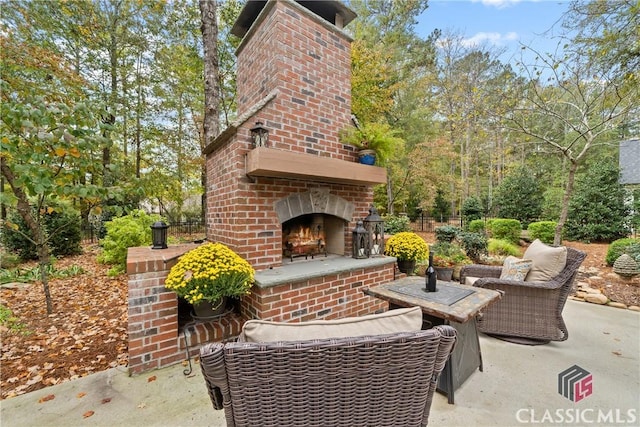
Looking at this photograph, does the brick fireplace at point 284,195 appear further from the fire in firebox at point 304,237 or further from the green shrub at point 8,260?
the green shrub at point 8,260

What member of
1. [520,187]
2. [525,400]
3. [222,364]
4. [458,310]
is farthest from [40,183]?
[520,187]

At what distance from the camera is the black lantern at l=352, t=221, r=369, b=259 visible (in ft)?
11.3

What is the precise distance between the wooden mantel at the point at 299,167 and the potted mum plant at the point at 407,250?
1.28m

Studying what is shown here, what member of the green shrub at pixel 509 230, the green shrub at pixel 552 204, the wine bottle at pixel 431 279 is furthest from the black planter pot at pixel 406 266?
the green shrub at pixel 552 204

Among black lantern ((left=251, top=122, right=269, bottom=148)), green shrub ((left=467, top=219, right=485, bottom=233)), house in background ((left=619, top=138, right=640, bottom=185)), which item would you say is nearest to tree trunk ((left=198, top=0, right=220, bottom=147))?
black lantern ((left=251, top=122, right=269, bottom=148))

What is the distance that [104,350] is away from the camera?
253cm

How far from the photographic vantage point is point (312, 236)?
3754 mm

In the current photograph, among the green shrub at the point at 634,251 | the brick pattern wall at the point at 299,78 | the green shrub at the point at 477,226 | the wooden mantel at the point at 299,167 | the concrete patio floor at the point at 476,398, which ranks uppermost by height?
the brick pattern wall at the point at 299,78

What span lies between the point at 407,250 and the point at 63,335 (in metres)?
4.34

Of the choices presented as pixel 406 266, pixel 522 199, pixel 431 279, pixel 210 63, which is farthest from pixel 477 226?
pixel 210 63

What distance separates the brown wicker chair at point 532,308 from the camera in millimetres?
2439

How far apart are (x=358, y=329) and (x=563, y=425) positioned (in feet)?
5.73

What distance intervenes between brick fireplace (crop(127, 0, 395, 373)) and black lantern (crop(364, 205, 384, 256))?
0.22m

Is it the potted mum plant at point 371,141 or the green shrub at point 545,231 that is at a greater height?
the potted mum plant at point 371,141
